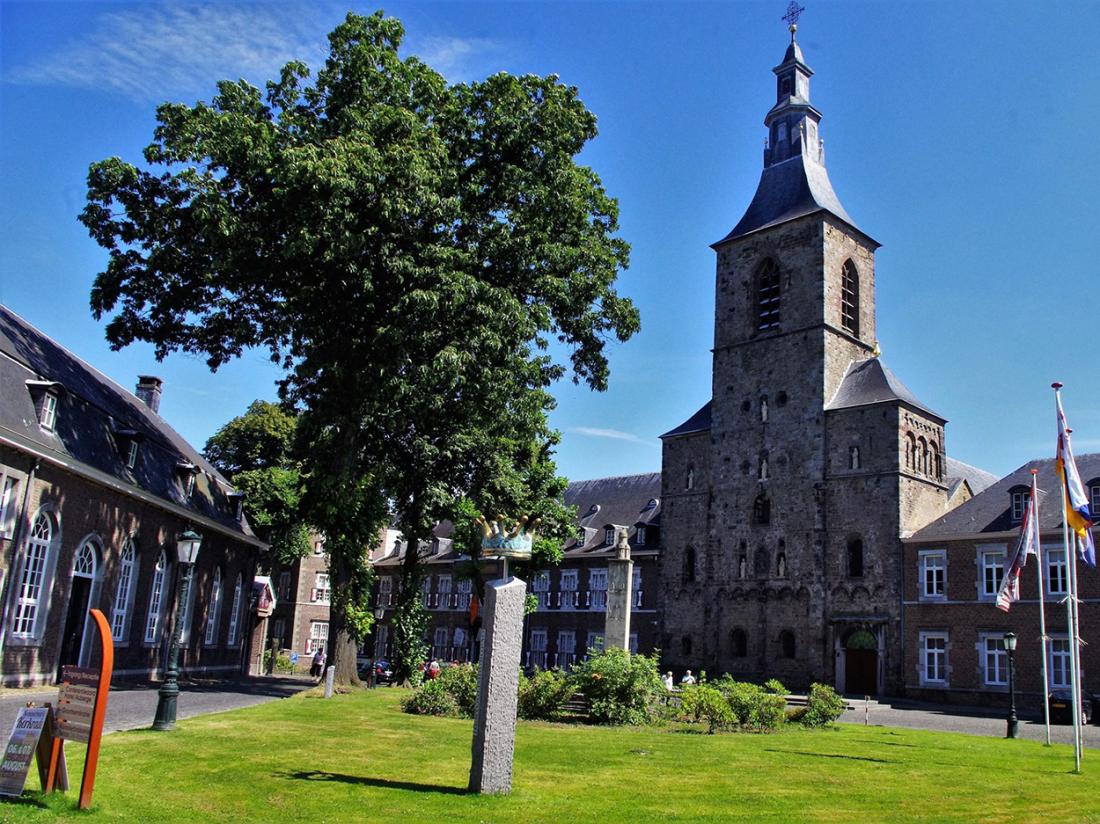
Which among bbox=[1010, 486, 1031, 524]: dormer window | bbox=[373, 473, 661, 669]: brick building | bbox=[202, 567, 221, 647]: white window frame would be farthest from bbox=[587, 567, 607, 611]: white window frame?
bbox=[202, 567, 221, 647]: white window frame

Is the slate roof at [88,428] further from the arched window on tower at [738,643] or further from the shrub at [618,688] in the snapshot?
the arched window on tower at [738,643]

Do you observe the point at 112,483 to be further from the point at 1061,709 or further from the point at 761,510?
the point at 761,510

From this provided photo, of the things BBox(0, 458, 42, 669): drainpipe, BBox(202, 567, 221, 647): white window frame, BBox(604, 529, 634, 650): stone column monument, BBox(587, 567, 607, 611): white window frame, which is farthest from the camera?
BBox(587, 567, 607, 611): white window frame

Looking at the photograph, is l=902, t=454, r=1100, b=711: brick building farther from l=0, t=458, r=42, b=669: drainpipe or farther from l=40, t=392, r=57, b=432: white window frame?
l=0, t=458, r=42, b=669: drainpipe

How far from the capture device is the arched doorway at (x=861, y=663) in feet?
125

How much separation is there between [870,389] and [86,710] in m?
38.4

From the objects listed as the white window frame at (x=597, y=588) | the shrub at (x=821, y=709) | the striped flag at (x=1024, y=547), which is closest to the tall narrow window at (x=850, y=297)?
the white window frame at (x=597, y=588)

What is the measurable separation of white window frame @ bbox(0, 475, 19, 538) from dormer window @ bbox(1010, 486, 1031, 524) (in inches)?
1302

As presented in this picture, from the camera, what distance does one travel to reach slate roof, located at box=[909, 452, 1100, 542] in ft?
114

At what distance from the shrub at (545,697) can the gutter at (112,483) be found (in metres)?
11.6

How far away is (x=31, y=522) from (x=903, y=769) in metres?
18.3

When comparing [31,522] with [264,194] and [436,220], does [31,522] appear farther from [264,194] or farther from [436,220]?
[436,220]

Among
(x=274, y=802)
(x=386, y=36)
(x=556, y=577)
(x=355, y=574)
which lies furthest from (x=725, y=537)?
(x=274, y=802)

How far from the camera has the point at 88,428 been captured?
77.5ft
